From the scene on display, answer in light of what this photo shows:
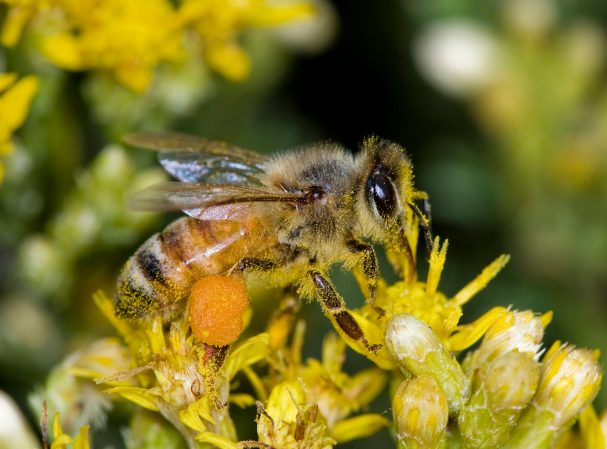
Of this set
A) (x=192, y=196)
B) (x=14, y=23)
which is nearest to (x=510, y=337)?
(x=192, y=196)

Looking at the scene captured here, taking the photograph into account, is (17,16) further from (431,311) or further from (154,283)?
(431,311)

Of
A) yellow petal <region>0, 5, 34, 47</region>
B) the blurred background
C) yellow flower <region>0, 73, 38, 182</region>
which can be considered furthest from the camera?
the blurred background

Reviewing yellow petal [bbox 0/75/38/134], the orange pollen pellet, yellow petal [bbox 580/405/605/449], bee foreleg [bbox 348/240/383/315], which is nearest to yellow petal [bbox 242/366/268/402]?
the orange pollen pellet

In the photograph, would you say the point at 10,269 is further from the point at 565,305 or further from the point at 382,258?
the point at 565,305

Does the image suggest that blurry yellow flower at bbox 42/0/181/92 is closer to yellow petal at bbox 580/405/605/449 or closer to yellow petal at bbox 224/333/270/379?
yellow petal at bbox 224/333/270/379

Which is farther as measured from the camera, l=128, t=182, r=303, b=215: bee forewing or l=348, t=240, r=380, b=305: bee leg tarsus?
l=348, t=240, r=380, b=305: bee leg tarsus

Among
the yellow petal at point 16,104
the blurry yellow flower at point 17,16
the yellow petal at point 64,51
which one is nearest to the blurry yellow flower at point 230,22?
the yellow petal at point 64,51
